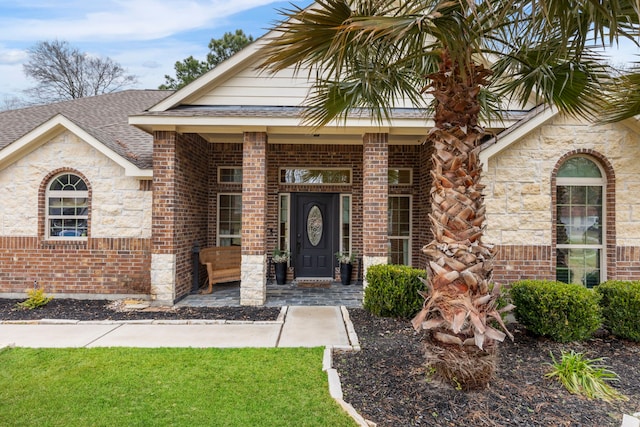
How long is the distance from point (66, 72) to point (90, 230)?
21982mm

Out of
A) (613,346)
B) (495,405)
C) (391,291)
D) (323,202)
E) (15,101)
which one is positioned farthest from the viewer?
(15,101)

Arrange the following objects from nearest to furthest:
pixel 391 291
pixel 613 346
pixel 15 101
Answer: pixel 613 346 < pixel 391 291 < pixel 15 101

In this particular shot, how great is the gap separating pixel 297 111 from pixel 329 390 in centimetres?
507

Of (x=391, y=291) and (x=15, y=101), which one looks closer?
(x=391, y=291)

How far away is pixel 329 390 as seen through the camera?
11.3 ft

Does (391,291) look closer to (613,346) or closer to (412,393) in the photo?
(412,393)

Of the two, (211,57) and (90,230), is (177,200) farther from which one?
(211,57)

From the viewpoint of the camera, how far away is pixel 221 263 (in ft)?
27.5

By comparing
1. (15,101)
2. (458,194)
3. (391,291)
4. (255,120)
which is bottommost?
(391,291)

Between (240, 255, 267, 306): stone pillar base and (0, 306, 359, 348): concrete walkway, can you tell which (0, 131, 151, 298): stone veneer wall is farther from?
(240, 255, 267, 306): stone pillar base

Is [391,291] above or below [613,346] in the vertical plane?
above

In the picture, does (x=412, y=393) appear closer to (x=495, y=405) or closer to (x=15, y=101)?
(x=495, y=405)

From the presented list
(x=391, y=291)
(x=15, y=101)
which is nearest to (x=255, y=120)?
(x=391, y=291)

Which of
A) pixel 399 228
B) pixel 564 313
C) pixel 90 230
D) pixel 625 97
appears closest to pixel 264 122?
pixel 90 230
